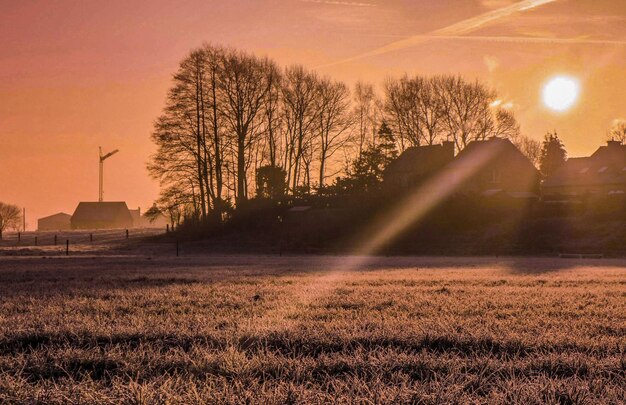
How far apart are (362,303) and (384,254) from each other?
36.0 meters

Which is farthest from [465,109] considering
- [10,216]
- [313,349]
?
[10,216]

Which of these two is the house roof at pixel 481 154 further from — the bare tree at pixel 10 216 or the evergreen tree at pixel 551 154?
the bare tree at pixel 10 216

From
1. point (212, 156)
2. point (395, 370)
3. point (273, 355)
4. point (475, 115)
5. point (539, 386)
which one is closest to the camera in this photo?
point (539, 386)

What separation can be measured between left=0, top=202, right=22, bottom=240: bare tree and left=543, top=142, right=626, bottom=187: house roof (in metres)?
112

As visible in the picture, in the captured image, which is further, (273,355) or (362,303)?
(362,303)

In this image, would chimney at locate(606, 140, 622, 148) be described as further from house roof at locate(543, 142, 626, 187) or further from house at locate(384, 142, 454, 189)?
house at locate(384, 142, 454, 189)

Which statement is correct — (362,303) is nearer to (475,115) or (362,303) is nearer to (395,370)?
(395,370)

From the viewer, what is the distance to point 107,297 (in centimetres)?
1178

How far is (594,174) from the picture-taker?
86000mm

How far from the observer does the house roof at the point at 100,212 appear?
16588 cm

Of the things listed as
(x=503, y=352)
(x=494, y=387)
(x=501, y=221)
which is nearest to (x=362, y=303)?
(x=503, y=352)

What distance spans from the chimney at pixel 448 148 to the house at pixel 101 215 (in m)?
108

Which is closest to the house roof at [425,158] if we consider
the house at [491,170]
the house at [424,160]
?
the house at [424,160]

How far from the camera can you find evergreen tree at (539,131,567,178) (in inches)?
4232
